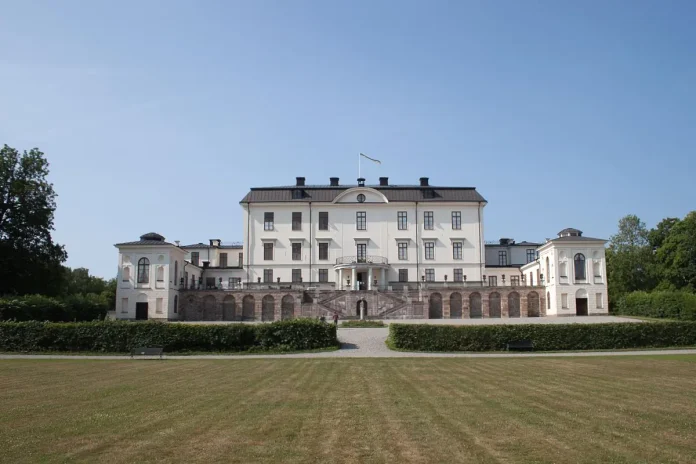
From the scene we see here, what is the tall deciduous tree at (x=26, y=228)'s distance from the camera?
47.8 meters

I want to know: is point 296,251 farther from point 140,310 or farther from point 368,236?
point 140,310

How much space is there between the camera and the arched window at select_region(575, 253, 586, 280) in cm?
5275

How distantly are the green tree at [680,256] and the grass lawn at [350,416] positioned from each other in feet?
136

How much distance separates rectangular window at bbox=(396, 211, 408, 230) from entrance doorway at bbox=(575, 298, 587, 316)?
16938mm

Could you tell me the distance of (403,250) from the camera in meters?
59.3

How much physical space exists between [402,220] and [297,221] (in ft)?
33.5

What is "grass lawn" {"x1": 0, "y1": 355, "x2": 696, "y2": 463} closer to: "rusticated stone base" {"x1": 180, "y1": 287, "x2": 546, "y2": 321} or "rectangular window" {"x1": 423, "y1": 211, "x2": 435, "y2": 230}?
"rusticated stone base" {"x1": 180, "y1": 287, "x2": 546, "y2": 321}

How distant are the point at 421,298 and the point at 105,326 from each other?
29.3 m

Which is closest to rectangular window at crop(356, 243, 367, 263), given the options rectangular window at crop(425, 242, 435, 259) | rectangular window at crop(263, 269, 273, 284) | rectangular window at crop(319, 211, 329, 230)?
rectangular window at crop(319, 211, 329, 230)

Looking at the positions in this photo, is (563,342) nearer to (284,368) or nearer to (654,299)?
(284,368)

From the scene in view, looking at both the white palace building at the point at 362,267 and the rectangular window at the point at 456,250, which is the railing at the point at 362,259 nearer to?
the white palace building at the point at 362,267

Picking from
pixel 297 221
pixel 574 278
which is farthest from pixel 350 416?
pixel 297 221

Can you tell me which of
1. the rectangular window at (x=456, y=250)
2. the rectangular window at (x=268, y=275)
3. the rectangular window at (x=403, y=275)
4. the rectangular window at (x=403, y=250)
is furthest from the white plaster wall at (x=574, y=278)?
the rectangular window at (x=268, y=275)

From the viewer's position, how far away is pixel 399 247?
195 ft
